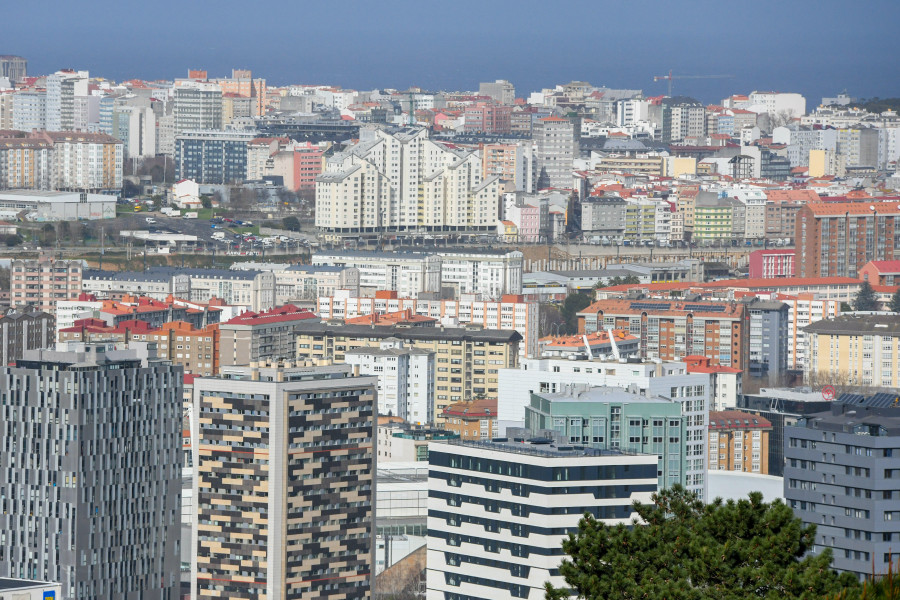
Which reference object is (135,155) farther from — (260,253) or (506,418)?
(506,418)

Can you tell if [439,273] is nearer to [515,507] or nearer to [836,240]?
[836,240]

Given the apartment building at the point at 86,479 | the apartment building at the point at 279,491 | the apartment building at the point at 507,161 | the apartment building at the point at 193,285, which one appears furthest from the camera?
the apartment building at the point at 507,161

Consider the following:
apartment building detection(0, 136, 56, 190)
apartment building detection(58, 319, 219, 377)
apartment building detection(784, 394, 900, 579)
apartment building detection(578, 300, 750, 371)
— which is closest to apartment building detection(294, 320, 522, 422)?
apartment building detection(58, 319, 219, 377)

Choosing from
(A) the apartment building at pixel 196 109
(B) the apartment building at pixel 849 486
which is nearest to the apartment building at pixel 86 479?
(B) the apartment building at pixel 849 486

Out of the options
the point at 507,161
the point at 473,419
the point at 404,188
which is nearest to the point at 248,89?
the point at 507,161

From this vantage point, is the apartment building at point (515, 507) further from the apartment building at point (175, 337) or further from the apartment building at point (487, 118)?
the apartment building at point (487, 118)

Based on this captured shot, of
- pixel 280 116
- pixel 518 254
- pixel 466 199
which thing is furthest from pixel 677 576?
pixel 280 116

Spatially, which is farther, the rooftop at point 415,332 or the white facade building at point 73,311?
the white facade building at point 73,311
